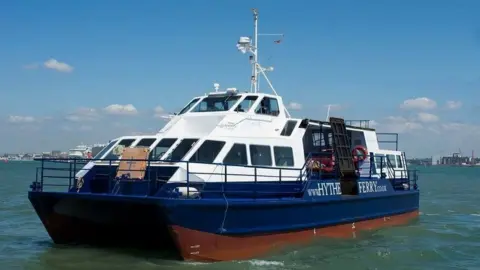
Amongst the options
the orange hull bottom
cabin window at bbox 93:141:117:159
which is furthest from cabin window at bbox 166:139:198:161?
the orange hull bottom

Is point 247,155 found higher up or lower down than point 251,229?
higher up

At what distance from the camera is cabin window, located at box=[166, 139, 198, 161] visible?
11.6 m

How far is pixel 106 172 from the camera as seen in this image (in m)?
11.7

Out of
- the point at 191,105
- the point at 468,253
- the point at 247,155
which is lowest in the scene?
the point at 468,253

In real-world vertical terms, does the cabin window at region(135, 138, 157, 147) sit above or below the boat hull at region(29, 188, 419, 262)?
above

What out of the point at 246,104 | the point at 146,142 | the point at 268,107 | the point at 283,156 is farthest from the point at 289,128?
the point at 146,142

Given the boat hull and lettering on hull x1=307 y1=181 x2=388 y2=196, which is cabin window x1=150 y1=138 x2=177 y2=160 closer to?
the boat hull

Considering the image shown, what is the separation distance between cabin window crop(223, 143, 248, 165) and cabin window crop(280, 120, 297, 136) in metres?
1.64

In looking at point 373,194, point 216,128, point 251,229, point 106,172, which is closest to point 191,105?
point 216,128

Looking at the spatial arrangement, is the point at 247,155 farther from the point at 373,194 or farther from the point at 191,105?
the point at 373,194

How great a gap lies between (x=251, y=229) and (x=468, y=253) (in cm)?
571

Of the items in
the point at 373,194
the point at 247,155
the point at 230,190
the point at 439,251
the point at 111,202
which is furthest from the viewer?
the point at 373,194

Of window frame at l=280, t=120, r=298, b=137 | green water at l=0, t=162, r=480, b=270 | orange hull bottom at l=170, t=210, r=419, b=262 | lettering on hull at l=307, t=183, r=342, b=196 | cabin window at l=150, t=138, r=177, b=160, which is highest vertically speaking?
window frame at l=280, t=120, r=298, b=137

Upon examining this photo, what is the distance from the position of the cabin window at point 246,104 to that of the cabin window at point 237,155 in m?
1.42
